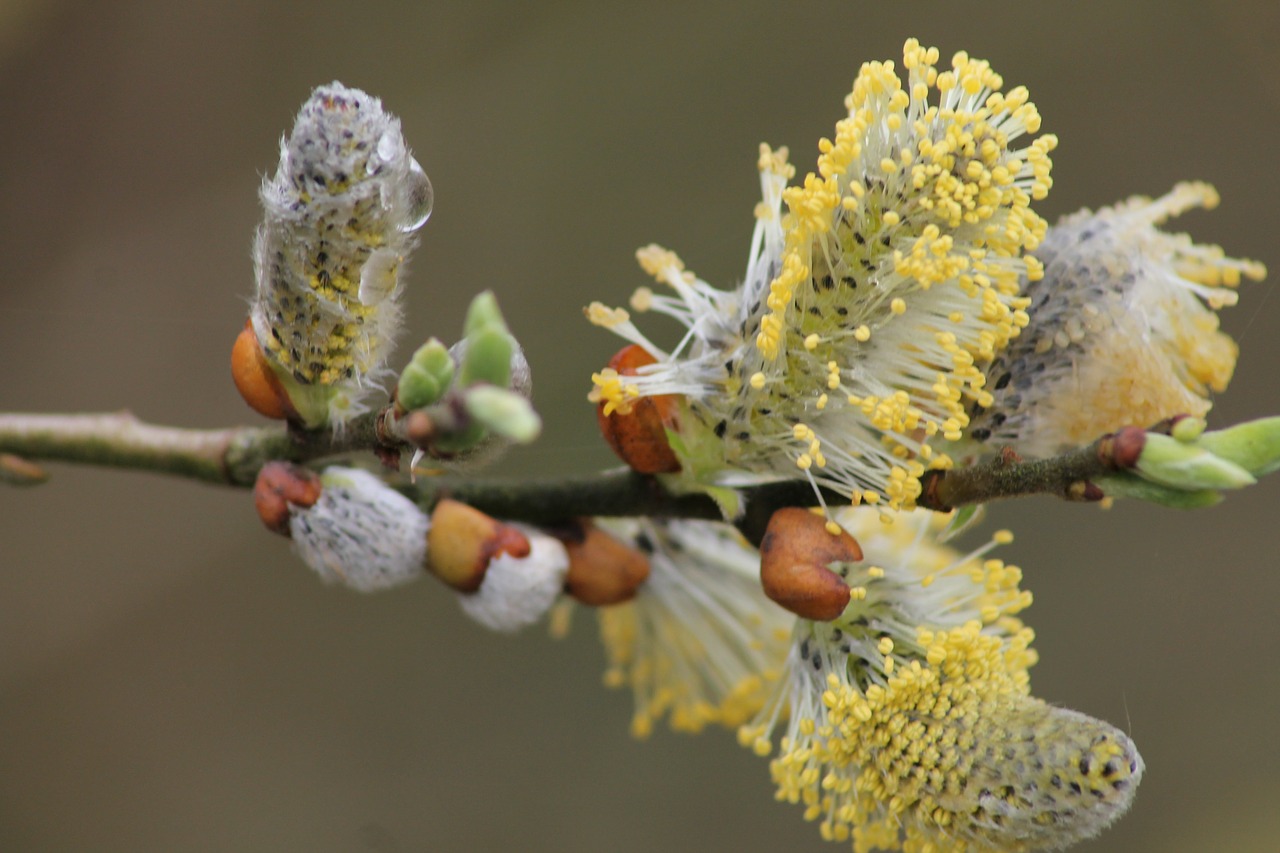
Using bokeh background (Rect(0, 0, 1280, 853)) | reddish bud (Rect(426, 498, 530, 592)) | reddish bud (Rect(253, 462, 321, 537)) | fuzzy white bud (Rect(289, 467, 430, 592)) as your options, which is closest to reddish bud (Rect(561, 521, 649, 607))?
reddish bud (Rect(426, 498, 530, 592))

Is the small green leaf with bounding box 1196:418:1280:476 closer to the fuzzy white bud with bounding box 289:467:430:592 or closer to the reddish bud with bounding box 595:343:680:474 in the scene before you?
the reddish bud with bounding box 595:343:680:474

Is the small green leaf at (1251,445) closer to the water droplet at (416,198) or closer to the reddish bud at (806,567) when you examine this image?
the reddish bud at (806,567)

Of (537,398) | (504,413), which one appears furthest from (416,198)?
(537,398)

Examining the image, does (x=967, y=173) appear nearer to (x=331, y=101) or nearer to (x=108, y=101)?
(x=331, y=101)

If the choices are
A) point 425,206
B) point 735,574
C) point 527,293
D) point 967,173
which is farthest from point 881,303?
point 527,293

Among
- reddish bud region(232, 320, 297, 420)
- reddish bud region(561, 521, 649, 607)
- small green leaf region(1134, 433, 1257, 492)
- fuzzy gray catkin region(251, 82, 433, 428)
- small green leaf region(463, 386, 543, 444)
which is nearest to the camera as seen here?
small green leaf region(463, 386, 543, 444)

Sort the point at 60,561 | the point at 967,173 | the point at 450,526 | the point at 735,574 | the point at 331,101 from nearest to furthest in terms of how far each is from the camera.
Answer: the point at 331,101 < the point at 967,173 < the point at 450,526 < the point at 735,574 < the point at 60,561
